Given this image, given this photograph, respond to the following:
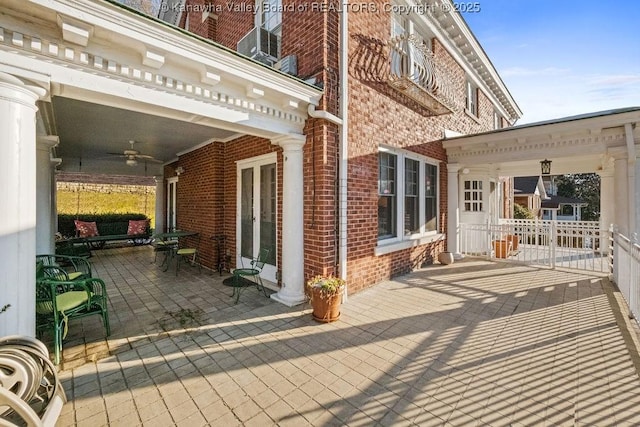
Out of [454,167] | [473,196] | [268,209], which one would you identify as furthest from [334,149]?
[473,196]

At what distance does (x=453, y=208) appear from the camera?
8.05 m

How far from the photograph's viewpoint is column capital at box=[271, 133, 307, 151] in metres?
4.57

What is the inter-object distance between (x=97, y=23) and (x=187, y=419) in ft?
11.4

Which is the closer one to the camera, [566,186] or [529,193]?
[529,193]

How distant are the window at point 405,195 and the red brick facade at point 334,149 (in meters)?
0.30

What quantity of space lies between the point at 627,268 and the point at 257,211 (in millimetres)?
6564

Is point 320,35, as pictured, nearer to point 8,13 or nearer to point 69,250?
point 8,13

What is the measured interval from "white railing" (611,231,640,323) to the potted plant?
12.7 ft

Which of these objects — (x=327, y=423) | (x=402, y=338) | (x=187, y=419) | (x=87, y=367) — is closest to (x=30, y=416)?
(x=187, y=419)

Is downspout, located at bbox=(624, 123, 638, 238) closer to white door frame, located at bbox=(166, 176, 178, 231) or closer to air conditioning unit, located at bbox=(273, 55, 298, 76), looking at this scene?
air conditioning unit, located at bbox=(273, 55, 298, 76)

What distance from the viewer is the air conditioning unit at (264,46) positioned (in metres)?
5.48

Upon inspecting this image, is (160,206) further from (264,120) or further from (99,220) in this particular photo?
(264,120)

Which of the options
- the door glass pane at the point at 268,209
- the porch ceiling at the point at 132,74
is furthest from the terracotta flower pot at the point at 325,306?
the porch ceiling at the point at 132,74

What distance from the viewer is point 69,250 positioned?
7.89 m
